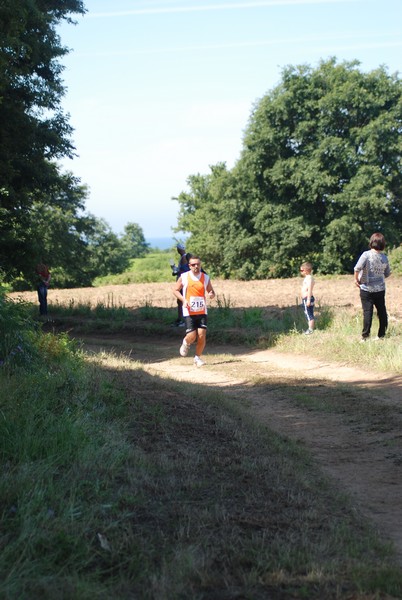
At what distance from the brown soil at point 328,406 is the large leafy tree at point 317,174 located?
2942cm

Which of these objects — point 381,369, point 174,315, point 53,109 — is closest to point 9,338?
point 381,369

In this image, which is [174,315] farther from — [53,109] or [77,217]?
[77,217]

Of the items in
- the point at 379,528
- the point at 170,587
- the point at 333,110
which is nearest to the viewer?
the point at 170,587

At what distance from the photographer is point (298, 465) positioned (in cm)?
620

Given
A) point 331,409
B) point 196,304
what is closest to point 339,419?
point 331,409

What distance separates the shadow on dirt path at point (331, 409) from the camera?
5.89 m

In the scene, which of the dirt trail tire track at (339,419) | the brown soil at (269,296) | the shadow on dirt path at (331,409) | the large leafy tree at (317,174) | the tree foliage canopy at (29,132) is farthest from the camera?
the large leafy tree at (317,174)

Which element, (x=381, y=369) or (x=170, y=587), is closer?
(x=170, y=587)

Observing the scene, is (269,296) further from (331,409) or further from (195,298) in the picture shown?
(331,409)

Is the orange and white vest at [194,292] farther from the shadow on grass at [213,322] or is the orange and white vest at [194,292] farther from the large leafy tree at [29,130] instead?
the large leafy tree at [29,130]

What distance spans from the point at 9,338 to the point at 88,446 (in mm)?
3339

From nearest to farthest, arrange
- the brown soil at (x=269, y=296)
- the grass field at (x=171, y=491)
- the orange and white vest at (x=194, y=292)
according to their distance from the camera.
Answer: the grass field at (x=171, y=491)
the orange and white vest at (x=194, y=292)
the brown soil at (x=269, y=296)

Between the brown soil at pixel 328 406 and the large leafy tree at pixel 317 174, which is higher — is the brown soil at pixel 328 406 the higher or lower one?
the lower one

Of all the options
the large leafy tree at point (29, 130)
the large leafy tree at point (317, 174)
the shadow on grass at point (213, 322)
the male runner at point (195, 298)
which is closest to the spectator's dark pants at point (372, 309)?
the shadow on grass at point (213, 322)
